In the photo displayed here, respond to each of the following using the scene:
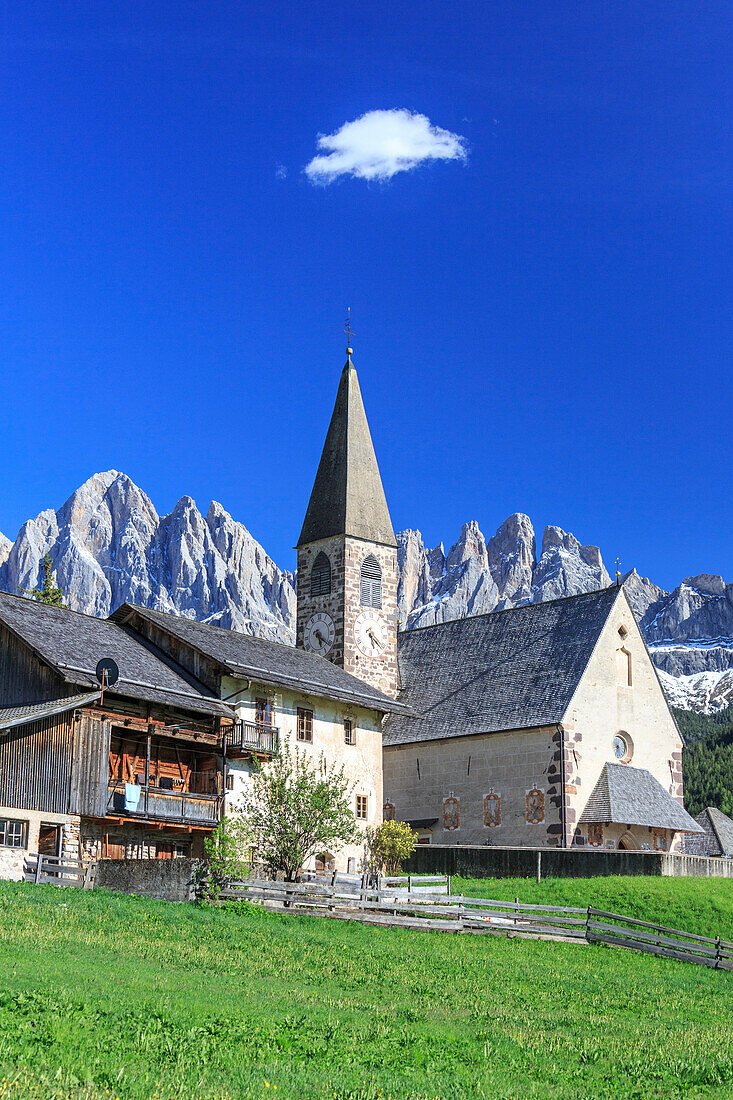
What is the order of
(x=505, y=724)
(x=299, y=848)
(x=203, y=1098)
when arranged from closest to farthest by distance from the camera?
(x=203, y=1098)
(x=299, y=848)
(x=505, y=724)

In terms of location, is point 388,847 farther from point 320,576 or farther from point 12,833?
point 320,576

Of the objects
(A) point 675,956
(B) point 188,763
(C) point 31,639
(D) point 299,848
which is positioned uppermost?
(C) point 31,639

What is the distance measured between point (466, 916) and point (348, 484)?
3086 cm

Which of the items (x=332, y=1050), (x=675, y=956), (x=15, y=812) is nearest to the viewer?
(x=332, y=1050)

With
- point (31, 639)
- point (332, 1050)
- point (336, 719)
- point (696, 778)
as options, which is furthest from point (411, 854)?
point (696, 778)

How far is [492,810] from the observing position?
4906cm

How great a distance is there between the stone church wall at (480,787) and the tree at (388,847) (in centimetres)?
556

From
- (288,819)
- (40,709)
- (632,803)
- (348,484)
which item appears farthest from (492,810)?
(40,709)

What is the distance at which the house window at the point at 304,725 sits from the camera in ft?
143

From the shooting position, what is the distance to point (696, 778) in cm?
12194

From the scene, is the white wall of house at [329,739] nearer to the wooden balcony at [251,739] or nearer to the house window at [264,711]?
the house window at [264,711]

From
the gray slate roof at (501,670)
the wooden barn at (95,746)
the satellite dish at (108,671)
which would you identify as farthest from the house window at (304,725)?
the satellite dish at (108,671)

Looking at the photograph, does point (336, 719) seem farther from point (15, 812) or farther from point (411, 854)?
point (15, 812)

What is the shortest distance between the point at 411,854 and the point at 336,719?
6.28m
